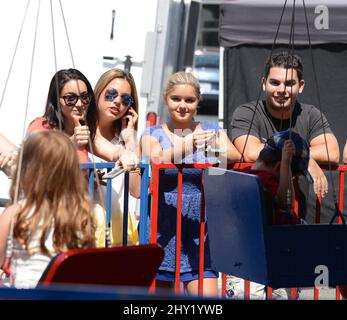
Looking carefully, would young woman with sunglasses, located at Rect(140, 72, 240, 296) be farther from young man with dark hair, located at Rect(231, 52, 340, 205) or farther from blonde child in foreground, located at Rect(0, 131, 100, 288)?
blonde child in foreground, located at Rect(0, 131, 100, 288)

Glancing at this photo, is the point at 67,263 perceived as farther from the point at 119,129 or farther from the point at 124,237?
the point at 119,129

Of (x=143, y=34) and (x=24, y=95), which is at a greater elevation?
(x=143, y=34)

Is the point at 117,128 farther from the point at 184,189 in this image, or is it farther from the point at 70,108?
the point at 184,189

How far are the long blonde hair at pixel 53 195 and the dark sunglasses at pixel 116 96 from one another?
66.7 inches

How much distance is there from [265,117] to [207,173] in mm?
804

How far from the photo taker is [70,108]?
18.0 ft

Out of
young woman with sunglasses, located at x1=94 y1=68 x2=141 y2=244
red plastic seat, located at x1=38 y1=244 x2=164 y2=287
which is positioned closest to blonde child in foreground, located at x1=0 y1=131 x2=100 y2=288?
red plastic seat, located at x1=38 y1=244 x2=164 y2=287

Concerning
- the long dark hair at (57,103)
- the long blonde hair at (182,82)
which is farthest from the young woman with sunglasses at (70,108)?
the long blonde hair at (182,82)

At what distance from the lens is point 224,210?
514 cm

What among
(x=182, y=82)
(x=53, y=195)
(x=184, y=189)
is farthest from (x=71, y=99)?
(x=53, y=195)

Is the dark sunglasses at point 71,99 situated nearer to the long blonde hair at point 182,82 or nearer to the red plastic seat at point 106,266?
the long blonde hair at point 182,82

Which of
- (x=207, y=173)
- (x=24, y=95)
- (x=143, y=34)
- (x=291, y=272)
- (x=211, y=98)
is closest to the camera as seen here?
(x=291, y=272)

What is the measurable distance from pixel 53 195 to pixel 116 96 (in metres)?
1.79
